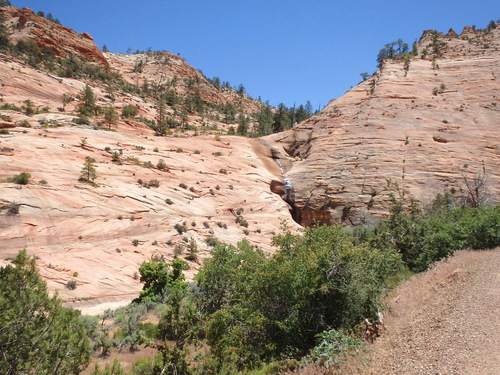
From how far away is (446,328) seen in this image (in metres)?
5.37

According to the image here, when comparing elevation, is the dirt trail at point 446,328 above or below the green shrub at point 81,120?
below

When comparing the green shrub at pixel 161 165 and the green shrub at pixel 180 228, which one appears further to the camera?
the green shrub at pixel 161 165

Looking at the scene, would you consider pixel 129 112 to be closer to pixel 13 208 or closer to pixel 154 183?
pixel 154 183

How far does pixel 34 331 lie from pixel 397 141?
31839 millimetres

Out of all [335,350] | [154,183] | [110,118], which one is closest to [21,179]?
[154,183]

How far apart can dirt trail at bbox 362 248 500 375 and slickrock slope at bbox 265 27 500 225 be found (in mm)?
18557

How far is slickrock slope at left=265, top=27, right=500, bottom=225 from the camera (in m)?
26.9

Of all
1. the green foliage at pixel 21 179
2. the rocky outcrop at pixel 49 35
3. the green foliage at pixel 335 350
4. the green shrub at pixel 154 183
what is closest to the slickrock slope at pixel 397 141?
the green shrub at pixel 154 183

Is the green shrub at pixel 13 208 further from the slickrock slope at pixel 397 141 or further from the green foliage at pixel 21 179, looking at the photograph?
the slickrock slope at pixel 397 141

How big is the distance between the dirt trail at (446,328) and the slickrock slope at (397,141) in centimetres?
1856

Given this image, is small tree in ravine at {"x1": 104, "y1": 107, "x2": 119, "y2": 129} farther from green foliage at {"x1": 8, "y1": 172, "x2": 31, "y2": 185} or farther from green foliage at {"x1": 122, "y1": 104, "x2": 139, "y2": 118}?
green foliage at {"x1": 8, "y1": 172, "x2": 31, "y2": 185}

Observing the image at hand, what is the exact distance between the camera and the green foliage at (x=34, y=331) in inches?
208

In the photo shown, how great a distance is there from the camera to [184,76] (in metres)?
78.6

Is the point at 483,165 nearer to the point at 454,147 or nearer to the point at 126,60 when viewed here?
the point at 454,147
